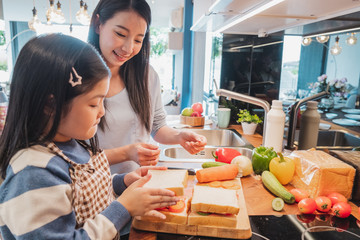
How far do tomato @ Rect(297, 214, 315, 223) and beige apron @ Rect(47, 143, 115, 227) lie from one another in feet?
2.16

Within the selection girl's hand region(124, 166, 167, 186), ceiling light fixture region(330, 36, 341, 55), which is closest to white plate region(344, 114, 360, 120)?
ceiling light fixture region(330, 36, 341, 55)

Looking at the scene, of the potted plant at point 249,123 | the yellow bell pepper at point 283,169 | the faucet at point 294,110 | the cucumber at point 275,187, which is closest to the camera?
the cucumber at point 275,187

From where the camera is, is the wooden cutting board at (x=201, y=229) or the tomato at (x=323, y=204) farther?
the tomato at (x=323, y=204)

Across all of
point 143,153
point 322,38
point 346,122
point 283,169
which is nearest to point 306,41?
point 322,38

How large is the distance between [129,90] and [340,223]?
101 cm

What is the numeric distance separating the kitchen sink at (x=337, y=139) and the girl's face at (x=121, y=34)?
50.7 inches

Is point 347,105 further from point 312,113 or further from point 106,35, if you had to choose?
point 106,35

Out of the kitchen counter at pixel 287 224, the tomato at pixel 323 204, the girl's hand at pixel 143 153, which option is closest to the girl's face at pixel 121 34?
the girl's hand at pixel 143 153

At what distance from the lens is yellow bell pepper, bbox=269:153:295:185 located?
1208 millimetres

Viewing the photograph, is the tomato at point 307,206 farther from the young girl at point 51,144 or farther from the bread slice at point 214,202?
the young girl at point 51,144

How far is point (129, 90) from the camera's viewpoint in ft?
4.43

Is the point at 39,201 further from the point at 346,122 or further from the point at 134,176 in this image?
the point at 346,122

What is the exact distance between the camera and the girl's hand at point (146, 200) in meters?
0.82

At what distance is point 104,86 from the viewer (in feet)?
2.53
